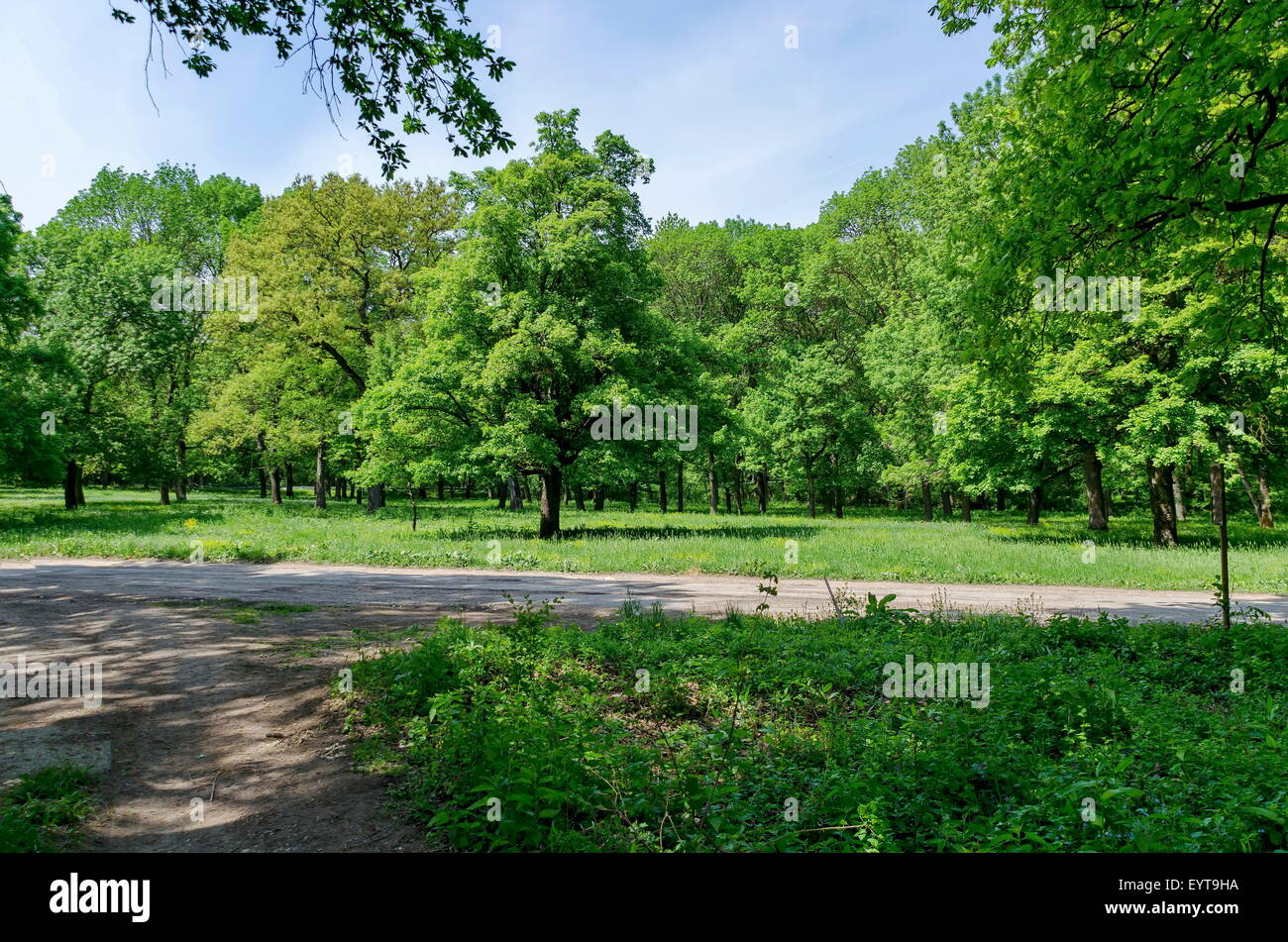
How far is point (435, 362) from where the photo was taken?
23625 millimetres

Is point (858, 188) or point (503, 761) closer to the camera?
point (503, 761)

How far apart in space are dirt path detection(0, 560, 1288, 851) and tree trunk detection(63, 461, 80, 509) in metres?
18.1

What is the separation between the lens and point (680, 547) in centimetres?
2028

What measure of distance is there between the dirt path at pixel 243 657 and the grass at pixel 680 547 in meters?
1.21

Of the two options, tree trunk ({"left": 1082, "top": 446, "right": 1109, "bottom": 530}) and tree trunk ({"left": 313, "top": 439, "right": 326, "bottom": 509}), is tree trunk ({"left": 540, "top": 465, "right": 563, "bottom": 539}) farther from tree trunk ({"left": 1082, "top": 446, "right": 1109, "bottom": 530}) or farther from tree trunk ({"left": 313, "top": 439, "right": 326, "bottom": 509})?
tree trunk ({"left": 1082, "top": 446, "right": 1109, "bottom": 530})

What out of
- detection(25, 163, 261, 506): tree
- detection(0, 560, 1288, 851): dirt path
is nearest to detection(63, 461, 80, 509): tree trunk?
detection(25, 163, 261, 506): tree

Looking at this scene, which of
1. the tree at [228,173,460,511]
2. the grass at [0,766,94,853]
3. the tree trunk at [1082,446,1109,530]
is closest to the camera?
the grass at [0,766,94,853]

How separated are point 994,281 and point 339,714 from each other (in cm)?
1072

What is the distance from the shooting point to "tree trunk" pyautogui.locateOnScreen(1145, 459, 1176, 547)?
77.5 ft

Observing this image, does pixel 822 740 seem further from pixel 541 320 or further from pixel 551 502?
pixel 551 502

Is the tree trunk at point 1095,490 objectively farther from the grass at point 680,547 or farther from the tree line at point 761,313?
the grass at point 680,547
